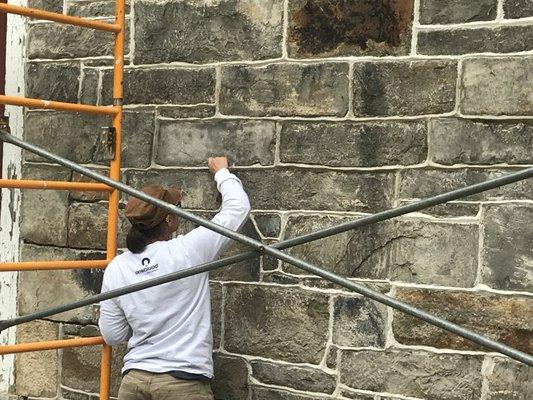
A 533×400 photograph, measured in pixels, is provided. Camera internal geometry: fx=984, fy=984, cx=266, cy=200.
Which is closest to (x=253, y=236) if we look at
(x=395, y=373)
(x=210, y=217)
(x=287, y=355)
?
(x=210, y=217)

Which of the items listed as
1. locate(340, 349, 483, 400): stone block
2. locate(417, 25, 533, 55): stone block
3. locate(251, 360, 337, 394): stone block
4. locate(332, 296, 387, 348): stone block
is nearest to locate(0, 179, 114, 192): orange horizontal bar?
locate(251, 360, 337, 394): stone block

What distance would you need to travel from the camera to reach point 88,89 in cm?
493

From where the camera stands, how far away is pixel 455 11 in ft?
13.2

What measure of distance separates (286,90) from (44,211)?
1484mm

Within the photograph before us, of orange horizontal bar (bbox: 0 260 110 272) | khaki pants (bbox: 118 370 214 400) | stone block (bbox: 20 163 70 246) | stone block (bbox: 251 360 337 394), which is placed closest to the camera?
khaki pants (bbox: 118 370 214 400)

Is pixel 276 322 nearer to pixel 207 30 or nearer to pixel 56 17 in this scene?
pixel 207 30

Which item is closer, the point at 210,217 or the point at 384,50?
the point at 384,50

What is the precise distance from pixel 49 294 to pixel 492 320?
2.28m

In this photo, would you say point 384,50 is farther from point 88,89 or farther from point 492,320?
point 88,89

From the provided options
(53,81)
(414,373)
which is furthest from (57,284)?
(414,373)

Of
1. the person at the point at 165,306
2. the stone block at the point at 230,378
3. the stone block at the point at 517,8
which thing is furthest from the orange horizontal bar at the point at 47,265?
the stone block at the point at 517,8

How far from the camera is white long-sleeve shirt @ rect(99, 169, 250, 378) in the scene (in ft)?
13.1

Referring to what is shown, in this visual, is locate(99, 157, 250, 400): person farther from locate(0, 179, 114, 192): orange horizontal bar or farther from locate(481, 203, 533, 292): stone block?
locate(481, 203, 533, 292): stone block

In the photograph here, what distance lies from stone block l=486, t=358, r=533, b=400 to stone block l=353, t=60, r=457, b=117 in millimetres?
1056
